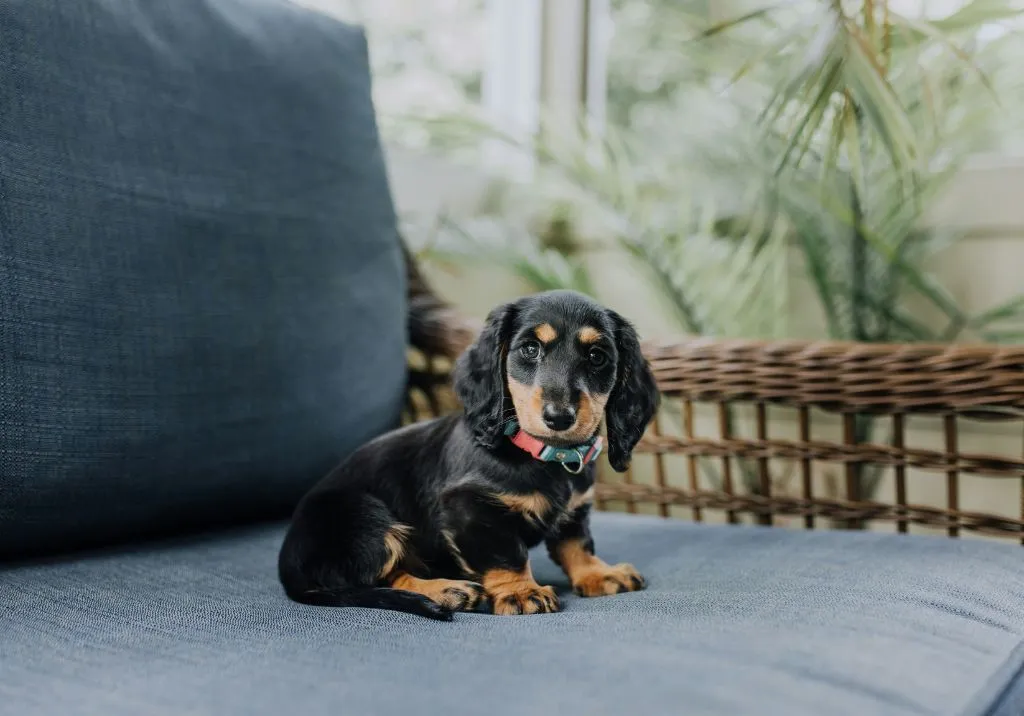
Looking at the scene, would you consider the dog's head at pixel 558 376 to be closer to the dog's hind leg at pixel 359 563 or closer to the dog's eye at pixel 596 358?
the dog's eye at pixel 596 358

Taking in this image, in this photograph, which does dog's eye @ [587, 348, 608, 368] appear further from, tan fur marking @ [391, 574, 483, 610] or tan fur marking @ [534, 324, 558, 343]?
tan fur marking @ [391, 574, 483, 610]

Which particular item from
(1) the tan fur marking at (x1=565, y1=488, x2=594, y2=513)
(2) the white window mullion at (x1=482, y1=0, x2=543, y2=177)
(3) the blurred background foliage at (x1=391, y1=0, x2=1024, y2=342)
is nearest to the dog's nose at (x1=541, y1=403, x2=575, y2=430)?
(1) the tan fur marking at (x1=565, y1=488, x2=594, y2=513)

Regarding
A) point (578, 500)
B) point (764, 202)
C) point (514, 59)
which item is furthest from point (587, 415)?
point (514, 59)

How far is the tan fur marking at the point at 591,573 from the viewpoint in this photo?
97 centimetres

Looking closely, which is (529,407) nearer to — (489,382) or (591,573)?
(489,382)

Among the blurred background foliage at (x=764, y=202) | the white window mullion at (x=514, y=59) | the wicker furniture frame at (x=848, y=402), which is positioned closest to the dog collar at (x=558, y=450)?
the wicker furniture frame at (x=848, y=402)

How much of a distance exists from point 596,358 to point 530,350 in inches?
2.3

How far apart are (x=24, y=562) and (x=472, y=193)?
4.72 feet

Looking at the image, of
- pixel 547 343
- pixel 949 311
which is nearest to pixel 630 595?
pixel 547 343

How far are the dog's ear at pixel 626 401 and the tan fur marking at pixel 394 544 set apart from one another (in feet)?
0.67

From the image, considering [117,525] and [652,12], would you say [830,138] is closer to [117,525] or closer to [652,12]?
[117,525]

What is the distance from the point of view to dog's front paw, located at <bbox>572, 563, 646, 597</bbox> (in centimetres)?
97

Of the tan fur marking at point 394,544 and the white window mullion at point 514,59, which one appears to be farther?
the white window mullion at point 514,59

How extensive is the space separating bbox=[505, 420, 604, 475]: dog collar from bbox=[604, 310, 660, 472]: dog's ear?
20 mm
